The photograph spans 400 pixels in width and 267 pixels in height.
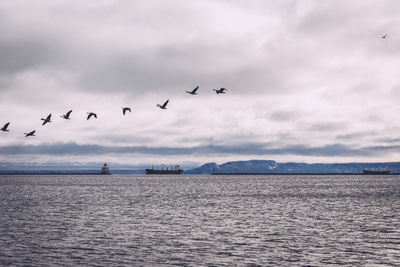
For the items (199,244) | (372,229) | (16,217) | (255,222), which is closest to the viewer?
(199,244)

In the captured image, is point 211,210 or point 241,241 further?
point 211,210

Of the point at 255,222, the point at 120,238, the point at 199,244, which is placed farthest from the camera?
the point at 255,222

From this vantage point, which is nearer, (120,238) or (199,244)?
(199,244)

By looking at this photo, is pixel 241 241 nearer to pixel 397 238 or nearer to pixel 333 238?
pixel 333 238

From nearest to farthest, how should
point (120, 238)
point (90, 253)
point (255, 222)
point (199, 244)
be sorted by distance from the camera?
point (90, 253), point (199, 244), point (120, 238), point (255, 222)

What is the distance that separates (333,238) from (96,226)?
3069 centimetres

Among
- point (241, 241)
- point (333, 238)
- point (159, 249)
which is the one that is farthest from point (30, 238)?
point (333, 238)

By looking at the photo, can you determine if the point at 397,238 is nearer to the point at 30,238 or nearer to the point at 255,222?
the point at 255,222

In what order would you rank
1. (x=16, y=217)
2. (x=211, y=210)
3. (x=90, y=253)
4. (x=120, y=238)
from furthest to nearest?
(x=211, y=210) → (x=16, y=217) → (x=120, y=238) → (x=90, y=253)

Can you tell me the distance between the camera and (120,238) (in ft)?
164

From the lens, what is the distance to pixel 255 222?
6494 cm

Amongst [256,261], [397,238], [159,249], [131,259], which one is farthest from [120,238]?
[397,238]

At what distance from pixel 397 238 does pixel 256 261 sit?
20.9m

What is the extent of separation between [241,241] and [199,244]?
186 inches
